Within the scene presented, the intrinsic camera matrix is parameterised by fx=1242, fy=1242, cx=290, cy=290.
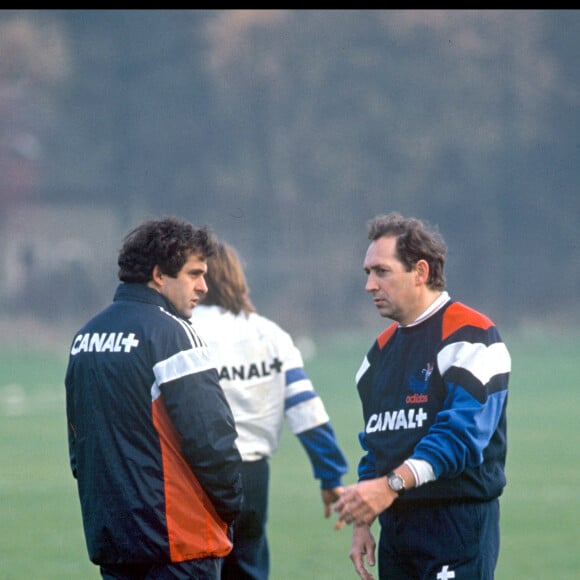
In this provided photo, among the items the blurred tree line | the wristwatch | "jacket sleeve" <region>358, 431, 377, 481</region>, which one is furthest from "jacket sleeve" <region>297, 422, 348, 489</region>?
the blurred tree line

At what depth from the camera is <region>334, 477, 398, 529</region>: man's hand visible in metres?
3.88

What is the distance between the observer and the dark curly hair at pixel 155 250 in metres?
4.32

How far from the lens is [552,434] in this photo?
1556cm

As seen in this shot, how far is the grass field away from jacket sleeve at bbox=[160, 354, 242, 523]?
10.9 ft

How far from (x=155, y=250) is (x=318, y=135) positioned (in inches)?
1609

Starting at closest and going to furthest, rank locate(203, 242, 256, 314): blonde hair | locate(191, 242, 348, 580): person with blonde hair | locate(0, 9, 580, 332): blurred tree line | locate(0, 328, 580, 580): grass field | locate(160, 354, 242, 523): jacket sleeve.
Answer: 1. locate(160, 354, 242, 523): jacket sleeve
2. locate(191, 242, 348, 580): person with blonde hair
3. locate(203, 242, 256, 314): blonde hair
4. locate(0, 328, 580, 580): grass field
5. locate(0, 9, 580, 332): blurred tree line

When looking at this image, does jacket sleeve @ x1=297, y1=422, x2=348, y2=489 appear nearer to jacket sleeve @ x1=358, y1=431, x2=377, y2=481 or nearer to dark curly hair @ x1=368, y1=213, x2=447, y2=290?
jacket sleeve @ x1=358, y1=431, x2=377, y2=481

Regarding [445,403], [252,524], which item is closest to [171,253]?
[445,403]

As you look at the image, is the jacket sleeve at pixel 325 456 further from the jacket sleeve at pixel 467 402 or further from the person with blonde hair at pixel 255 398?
the jacket sleeve at pixel 467 402

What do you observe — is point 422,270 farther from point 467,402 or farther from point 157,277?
point 157,277

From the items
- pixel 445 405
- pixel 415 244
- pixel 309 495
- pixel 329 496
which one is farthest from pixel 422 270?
pixel 309 495

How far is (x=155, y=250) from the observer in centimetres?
434
